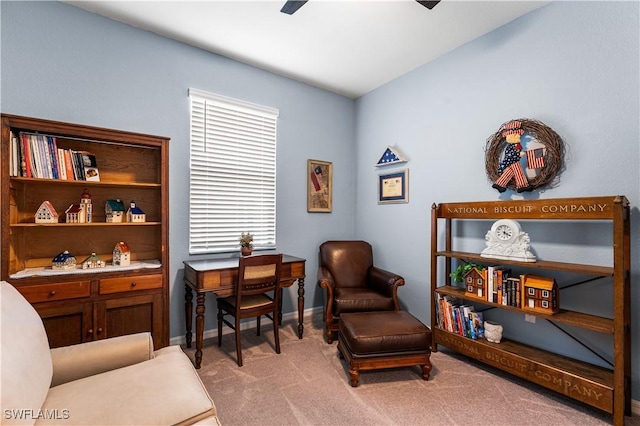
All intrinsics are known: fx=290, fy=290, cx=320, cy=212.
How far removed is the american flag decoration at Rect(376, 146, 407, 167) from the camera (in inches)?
132

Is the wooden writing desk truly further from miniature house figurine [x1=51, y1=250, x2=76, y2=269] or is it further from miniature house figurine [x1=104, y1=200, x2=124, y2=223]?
miniature house figurine [x1=51, y1=250, x2=76, y2=269]

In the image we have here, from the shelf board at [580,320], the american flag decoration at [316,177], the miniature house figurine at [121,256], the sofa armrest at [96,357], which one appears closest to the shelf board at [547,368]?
the shelf board at [580,320]

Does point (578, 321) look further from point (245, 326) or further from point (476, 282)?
point (245, 326)

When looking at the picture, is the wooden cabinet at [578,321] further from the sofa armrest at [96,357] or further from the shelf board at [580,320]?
the sofa armrest at [96,357]

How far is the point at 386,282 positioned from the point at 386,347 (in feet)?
2.89

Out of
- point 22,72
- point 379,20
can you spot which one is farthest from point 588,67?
point 22,72

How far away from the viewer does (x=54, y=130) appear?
199cm

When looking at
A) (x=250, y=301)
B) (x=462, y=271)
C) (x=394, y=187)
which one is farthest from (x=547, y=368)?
(x=250, y=301)

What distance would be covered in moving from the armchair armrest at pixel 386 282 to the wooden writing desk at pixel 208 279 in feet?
2.82

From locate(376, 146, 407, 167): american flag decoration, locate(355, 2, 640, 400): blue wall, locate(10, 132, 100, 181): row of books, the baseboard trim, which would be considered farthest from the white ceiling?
the baseboard trim

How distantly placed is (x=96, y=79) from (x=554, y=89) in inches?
144

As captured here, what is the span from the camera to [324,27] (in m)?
2.51

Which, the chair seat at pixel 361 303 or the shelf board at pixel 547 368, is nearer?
the shelf board at pixel 547 368

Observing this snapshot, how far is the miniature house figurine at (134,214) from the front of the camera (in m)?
2.42
